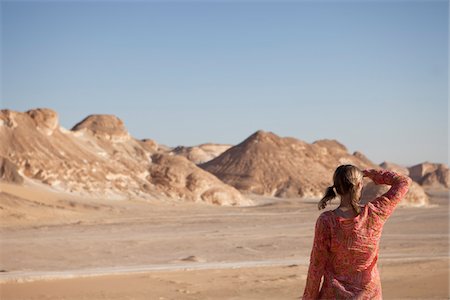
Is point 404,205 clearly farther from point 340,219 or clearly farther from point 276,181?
point 340,219

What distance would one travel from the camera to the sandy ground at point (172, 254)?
13281 mm

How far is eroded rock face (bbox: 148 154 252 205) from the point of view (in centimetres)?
5219

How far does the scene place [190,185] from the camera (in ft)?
175

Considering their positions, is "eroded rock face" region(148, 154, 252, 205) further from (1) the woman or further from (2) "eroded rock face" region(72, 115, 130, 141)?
(1) the woman

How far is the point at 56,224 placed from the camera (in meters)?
31.6

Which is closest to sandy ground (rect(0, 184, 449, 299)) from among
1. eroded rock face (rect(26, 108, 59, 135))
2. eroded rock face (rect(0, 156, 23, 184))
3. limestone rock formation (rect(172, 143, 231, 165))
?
eroded rock face (rect(0, 156, 23, 184))

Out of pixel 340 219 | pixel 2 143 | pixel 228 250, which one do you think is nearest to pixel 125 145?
pixel 2 143

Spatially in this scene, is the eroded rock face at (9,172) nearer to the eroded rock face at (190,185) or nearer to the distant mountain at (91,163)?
the distant mountain at (91,163)

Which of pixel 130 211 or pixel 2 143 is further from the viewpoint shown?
pixel 2 143

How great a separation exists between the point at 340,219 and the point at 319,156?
248 ft

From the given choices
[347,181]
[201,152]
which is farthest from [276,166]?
[347,181]

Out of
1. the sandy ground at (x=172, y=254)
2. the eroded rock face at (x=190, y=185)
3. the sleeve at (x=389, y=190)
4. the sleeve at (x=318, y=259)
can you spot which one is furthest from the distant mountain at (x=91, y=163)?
the sleeve at (x=318, y=259)

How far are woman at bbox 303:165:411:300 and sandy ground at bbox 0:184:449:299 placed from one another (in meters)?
8.55

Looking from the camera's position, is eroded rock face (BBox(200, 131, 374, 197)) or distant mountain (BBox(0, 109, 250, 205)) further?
eroded rock face (BBox(200, 131, 374, 197))
